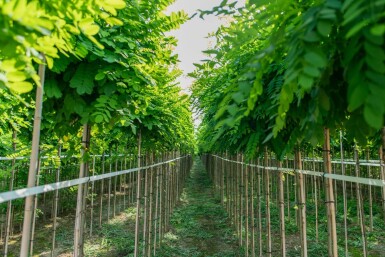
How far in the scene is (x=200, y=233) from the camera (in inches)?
361

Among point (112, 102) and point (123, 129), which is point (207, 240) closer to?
point (123, 129)

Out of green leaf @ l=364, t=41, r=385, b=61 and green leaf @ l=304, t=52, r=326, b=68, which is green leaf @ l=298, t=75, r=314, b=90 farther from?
green leaf @ l=364, t=41, r=385, b=61

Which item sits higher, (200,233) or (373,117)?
(373,117)

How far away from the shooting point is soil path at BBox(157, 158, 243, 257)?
25.3 feet

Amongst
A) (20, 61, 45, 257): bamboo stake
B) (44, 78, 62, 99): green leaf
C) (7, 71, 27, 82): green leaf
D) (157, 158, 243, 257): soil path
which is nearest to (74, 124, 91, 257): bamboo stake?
(44, 78, 62, 99): green leaf

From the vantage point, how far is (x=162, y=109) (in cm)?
446

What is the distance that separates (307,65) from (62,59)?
67.6 inches

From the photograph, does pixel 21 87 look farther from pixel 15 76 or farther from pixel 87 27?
pixel 87 27

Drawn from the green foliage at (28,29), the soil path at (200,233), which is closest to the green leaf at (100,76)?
the green foliage at (28,29)

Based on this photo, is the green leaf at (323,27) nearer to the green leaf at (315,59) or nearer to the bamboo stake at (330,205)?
the green leaf at (315,59)

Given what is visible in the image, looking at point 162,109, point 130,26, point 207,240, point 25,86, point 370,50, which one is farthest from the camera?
point 207,240

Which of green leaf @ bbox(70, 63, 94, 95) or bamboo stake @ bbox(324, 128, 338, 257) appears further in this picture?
bamboo stake @ bbox(324, 128, 338, 257)

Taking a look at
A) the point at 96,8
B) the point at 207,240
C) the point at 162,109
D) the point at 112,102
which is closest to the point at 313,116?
the point at 96,8

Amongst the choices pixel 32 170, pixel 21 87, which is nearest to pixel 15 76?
pixel 21 87
